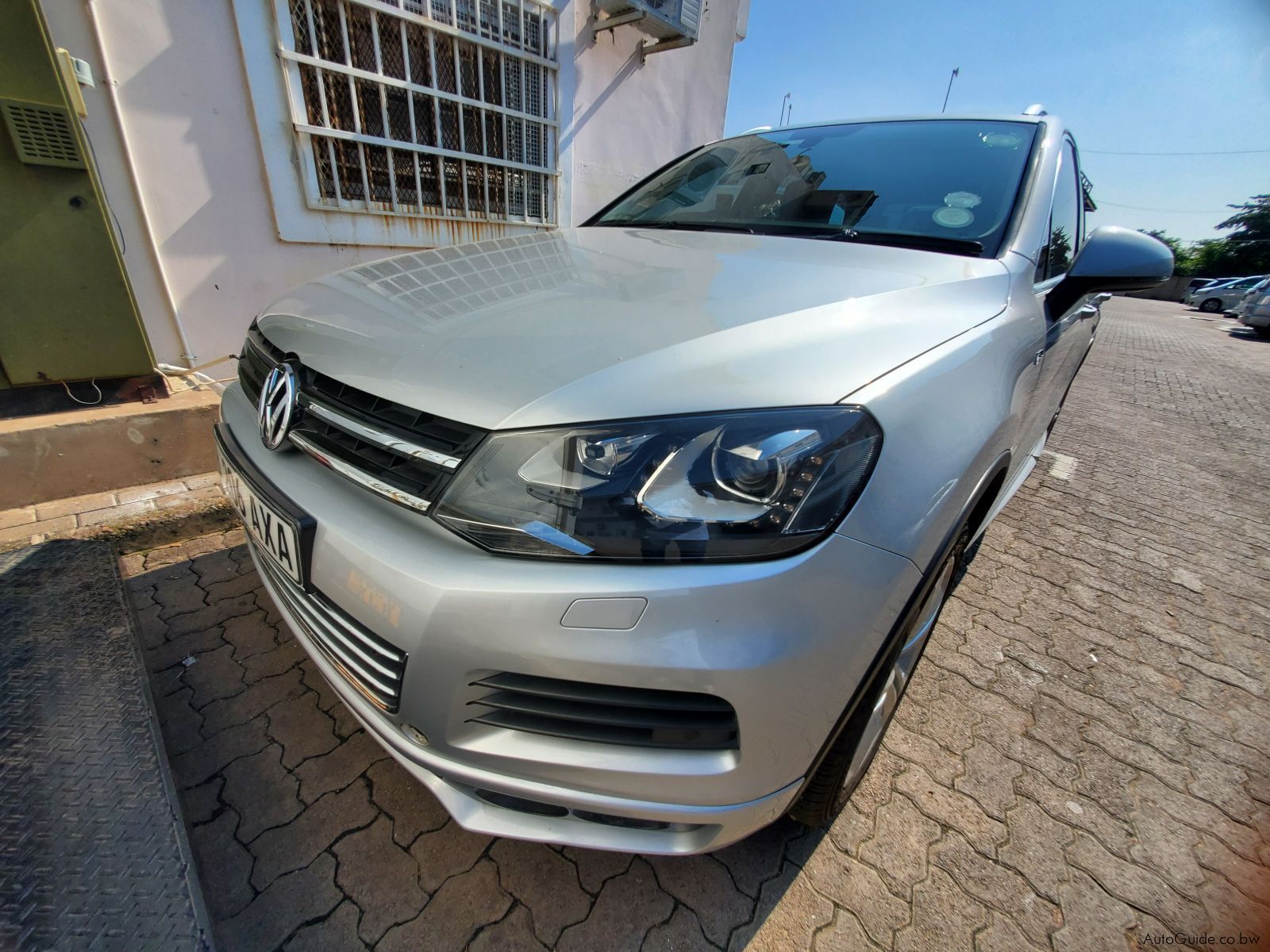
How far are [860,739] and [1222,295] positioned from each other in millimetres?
32559

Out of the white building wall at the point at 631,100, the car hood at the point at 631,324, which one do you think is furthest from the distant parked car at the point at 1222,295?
the car hood at the point at 631,324

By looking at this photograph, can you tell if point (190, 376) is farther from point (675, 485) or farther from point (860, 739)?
point (860, 739)

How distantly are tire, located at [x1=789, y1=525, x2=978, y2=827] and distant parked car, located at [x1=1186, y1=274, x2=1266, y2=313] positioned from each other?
3088cm

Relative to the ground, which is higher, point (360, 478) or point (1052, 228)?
point (1052, 228)

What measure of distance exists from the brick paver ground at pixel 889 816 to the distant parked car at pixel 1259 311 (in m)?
17.1

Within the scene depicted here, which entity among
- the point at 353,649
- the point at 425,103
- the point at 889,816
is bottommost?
the point at 889,816

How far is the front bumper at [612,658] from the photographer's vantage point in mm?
844

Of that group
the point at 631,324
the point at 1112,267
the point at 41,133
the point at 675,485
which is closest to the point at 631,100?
the point at 41,133

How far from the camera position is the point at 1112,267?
1.74 meters

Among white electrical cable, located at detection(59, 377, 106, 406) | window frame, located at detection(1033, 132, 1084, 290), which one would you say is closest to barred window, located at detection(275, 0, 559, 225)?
white electrical cable, located at detection(59, 377, 106, 406)

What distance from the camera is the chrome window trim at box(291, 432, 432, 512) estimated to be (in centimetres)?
100

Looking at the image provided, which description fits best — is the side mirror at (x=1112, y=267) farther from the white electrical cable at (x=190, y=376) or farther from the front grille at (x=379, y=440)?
the white electrical cable at (x=190, y=376)

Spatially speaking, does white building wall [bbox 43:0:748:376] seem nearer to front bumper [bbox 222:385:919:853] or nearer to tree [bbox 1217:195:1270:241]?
front bumper [bbox 222:385:919:853]

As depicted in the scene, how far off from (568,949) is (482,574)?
0.90 metres
